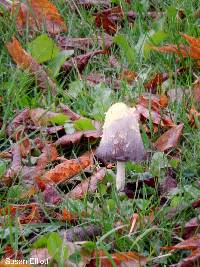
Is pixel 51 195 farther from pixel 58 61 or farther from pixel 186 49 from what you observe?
pixel 186 49

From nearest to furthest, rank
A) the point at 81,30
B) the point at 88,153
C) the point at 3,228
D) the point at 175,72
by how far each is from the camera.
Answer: the point at 3,228 → the point at 88,153 → the point at 175,72 → the point at 81,30

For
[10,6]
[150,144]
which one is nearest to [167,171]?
[150,144]

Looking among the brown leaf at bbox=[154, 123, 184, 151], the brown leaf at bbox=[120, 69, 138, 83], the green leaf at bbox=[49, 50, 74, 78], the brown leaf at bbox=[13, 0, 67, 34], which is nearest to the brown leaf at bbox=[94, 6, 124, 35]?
the brown leaf at bbox=[13, 0, 67, 34]

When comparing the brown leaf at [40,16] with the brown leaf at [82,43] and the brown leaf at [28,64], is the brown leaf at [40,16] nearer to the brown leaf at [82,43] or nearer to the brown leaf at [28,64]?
the brown leaf at [82,43]

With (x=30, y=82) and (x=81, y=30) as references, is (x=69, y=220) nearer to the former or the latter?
(x=30, y=82)

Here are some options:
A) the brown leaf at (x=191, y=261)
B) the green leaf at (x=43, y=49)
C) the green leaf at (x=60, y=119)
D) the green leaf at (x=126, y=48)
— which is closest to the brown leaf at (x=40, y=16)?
the green leaf at (x=43, y=49)
